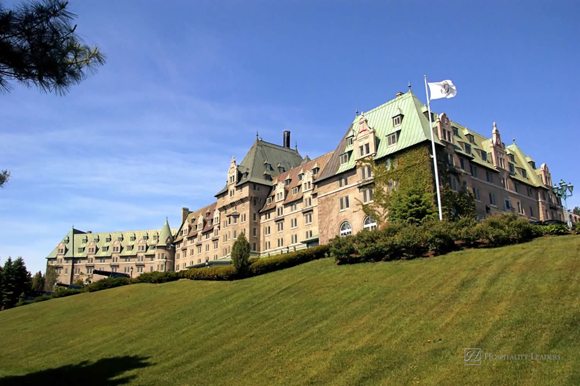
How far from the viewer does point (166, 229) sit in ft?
349

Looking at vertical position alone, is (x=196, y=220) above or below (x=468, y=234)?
above

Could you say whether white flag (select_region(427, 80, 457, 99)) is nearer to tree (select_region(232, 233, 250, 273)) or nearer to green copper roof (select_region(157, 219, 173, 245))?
tree (select_region(232, 233, 250, 273))

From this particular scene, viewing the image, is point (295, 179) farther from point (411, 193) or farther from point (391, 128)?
point (411, 193)

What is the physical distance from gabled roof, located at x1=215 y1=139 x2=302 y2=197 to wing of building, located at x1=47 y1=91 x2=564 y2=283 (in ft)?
0.62

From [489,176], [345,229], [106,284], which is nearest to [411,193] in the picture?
[345,229]

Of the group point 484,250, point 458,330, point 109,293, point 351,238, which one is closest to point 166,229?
point 109,293

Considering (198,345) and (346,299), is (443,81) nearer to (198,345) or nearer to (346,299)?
(346,299)

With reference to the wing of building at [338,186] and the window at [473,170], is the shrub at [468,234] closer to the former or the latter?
the wing of building at [338,186]

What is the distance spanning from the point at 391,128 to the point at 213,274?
968 inches

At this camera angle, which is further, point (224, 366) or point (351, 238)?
point (351, 238)

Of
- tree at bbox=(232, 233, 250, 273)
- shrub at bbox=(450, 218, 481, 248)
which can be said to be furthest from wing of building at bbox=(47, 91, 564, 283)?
tree at bbox=(232, 233, 250, 273)

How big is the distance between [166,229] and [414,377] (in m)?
99.1

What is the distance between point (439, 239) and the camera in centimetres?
2988

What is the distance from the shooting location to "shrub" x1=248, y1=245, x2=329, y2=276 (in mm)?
38188
